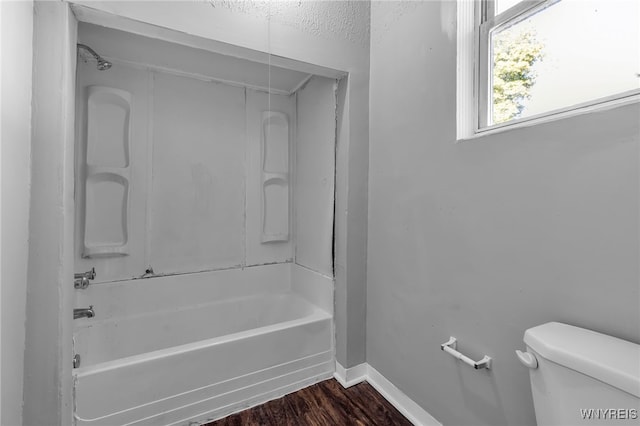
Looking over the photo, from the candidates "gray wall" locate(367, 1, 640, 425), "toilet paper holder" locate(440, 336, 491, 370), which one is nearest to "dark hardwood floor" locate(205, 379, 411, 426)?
"gray wall" locate(367, 1, 640, 425)

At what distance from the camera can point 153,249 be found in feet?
6.91

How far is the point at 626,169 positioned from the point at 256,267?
2.26 metres

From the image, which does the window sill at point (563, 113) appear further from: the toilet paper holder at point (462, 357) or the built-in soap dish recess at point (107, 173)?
the built-in soap dish recess at point (107, 173)

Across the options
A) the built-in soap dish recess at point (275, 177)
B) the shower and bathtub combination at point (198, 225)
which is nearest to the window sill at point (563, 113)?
the shower and bathtub combination at point (198, 225)

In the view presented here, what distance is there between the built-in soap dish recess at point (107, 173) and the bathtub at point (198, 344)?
321 millimetres

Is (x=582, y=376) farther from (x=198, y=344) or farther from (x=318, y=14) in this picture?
(x=318, y=14)

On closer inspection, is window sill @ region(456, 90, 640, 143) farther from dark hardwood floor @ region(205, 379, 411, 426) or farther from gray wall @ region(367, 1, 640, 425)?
dark hardwood floor @ region(205, 379, 411, 426)

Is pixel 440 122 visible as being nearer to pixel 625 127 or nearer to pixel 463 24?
pixel 463 24

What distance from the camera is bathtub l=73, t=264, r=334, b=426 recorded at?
1.33 m

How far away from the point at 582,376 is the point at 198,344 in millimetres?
1553

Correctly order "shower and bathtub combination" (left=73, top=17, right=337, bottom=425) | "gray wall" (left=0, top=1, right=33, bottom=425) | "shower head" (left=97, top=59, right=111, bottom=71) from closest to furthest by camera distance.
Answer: "gray wall" (left=0, top=1, right=33, bottom=425) < "shower and bathtub combination" (left=73, top=17, right=337, bottom=425) < "shower head" (left=97, top=59, right=111, bottom=71)

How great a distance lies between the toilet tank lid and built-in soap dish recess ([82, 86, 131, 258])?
2342mm

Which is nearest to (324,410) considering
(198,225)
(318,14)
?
(198,225)

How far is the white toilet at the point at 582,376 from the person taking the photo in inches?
25.6
